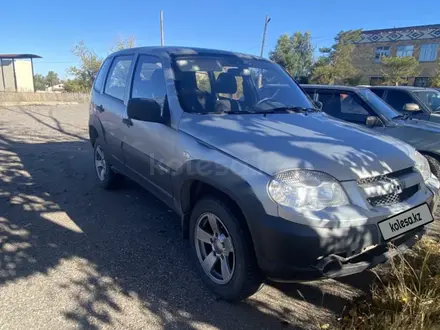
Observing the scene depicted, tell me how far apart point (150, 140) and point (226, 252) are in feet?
4.46

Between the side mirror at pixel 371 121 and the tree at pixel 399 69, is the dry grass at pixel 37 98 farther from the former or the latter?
the tree at pixel 399 69

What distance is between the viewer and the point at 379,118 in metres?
5.20

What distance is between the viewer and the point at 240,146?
231 centimetres

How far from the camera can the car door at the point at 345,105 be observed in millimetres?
5359

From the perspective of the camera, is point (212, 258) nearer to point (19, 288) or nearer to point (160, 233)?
point (160, 233)

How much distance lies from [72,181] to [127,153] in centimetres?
205

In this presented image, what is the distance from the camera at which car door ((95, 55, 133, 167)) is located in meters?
3.89

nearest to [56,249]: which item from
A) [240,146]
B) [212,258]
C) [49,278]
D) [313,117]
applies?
[49,278]

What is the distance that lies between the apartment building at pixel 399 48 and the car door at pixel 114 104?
37086mm

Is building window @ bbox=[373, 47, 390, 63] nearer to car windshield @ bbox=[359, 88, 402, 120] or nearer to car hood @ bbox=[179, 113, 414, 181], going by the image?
car windshield @ bbox=[359, 88, 402, 120]

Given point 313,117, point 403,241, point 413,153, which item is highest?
point 313,117

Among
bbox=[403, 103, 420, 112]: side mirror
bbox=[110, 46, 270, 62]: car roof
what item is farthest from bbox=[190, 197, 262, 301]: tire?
bbox=[403, 103, 420, 112]: side mirror

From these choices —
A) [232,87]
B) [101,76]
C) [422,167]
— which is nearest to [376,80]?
[101,76]

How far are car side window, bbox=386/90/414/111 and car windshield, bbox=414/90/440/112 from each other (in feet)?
0.81
